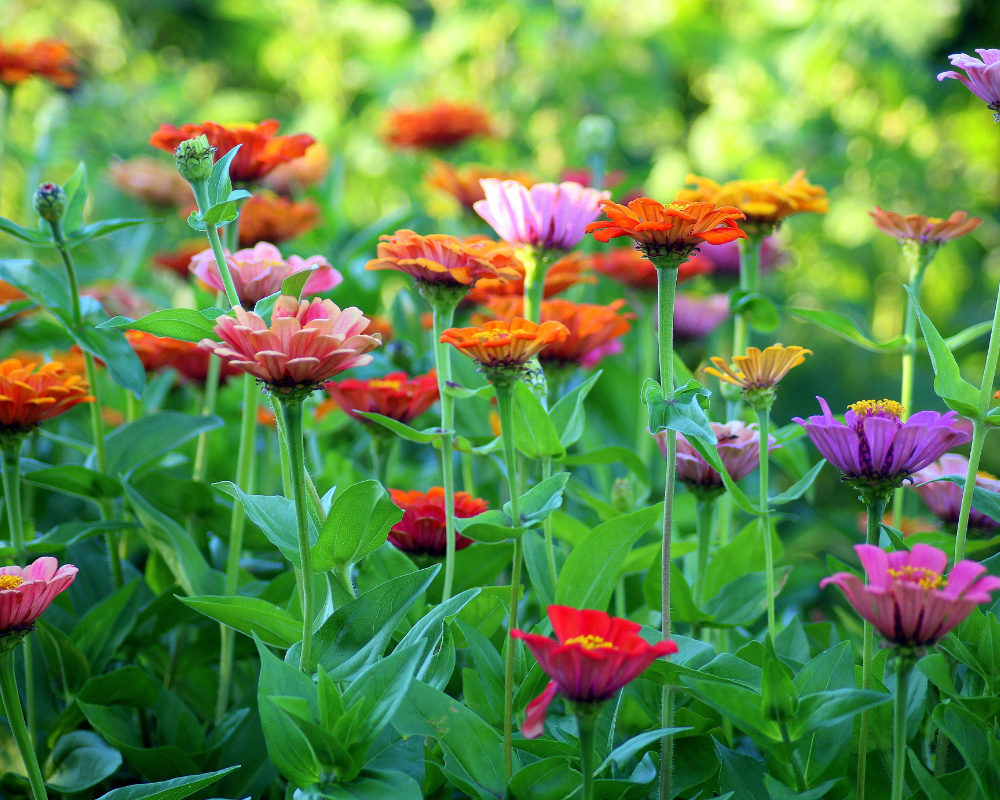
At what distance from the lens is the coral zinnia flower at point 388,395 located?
56 centimetres

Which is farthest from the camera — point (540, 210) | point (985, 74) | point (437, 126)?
point (437, 126)

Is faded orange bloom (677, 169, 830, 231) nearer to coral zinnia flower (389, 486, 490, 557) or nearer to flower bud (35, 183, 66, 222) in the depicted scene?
coral zinnia flower (389, 486, 490, 557)

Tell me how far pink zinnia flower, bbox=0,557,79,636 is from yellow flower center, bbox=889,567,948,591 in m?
0.37

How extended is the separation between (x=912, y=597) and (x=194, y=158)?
1.26 feet

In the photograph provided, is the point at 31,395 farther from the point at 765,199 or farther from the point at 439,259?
the point at 765,199

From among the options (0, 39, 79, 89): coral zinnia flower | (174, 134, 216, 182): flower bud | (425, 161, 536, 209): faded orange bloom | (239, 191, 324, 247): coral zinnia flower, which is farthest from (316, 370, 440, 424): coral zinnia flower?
(0, 39, 79, 89): coral zinnia flower

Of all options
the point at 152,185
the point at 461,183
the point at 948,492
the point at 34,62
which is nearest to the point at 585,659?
the point at 948,492

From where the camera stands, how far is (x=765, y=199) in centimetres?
57

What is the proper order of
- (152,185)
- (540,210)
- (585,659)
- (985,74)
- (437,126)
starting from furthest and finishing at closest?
(437,126) < (152,185) < (540,210) < (985,74) < (585,659)

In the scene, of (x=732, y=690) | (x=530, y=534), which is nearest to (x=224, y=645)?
(x=530, y=534)

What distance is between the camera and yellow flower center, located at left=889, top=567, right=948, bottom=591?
0.33 meters

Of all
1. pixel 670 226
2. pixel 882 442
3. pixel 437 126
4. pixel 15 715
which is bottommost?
pixel 15 715

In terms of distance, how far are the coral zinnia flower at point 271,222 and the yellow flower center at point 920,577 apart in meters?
0.61

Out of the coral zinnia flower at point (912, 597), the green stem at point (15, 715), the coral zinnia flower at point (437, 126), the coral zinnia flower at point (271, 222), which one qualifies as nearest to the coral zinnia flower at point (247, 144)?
the coral zinnia flower at point (271, 222)
